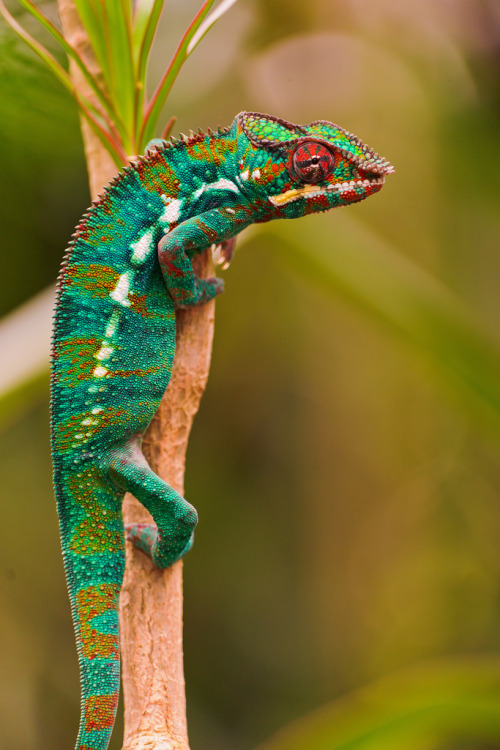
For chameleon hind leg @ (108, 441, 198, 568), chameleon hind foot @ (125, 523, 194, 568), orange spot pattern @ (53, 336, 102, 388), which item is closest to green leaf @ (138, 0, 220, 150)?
orange spot pattern @ (53, 336, 102, 388)

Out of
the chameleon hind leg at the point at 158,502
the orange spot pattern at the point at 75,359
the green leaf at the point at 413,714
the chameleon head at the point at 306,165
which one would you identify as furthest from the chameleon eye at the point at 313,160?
the green leaf at the point at 413,714

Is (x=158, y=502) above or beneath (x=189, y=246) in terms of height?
beneath

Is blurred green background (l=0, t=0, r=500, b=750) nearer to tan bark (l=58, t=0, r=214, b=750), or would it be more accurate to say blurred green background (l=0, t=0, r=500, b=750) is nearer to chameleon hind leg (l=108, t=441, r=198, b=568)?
tan bark (l=58, t=0, r=214, b=750)

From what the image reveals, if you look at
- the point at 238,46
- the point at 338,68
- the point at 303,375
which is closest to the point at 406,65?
the point at 338,68

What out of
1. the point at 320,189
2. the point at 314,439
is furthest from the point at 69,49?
the point at 314,439

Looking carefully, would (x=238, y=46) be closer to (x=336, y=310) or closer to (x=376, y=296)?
(x=336, y=310)

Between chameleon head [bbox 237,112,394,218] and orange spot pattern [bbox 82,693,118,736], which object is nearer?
orange spot pattern [bbox 82,693,118,736]

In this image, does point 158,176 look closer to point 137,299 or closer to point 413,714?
point 137,299
